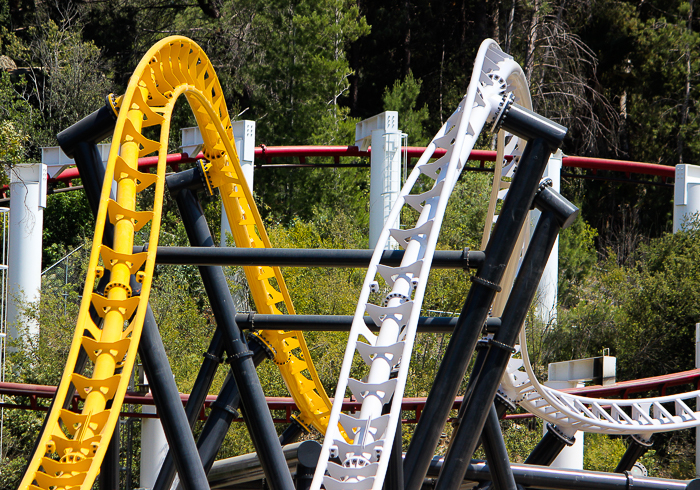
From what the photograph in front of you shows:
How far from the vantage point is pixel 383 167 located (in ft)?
52.8

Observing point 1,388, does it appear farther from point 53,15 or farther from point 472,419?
point 53,15

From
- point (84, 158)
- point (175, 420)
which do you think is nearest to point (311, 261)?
point (175, 420)

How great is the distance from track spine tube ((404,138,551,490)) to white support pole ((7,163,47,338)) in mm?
12172

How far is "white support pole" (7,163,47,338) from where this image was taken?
1480 cm

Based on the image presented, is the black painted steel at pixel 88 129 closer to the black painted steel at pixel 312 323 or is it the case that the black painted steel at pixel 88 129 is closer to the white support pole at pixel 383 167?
the black painted steel at pixel 312 323

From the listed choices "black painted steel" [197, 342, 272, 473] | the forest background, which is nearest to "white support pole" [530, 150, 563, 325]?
the forest background

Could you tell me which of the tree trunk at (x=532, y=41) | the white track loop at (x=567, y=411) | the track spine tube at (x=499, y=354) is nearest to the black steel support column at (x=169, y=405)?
the track spine tube at (x=499, y=354)

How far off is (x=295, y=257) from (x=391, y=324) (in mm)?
832

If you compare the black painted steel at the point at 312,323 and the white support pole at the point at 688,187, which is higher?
the white support pole at the point at 688,187

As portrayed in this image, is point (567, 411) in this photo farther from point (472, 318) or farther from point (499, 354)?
point (472, 318)

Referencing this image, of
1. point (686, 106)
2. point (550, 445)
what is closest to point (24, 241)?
point (550, 445)

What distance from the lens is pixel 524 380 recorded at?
7043 millimetres

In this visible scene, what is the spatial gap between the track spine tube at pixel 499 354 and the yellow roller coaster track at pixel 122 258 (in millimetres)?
1727

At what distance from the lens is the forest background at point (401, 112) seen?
54.1ft
